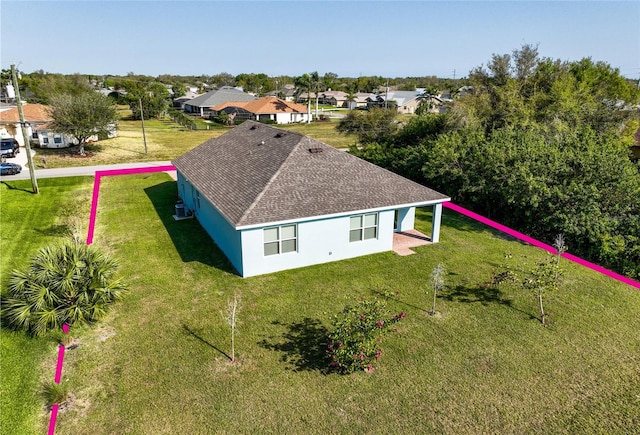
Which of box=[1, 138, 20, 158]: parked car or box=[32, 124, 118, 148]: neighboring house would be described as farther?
box=[32, 124, 118, 148]: neighboring house

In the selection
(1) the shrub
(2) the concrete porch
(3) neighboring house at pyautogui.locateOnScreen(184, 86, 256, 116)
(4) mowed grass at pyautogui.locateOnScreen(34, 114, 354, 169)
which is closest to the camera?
(1) the shrub

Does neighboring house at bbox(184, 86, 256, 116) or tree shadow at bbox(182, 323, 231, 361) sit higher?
neighboring house at bbox(184, 86, 256, 116)

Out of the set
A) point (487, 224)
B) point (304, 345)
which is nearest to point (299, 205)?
point (304, 345)

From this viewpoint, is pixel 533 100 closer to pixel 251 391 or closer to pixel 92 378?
pixel 251 391

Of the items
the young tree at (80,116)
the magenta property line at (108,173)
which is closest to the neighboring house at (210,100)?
the young tree at (80,116)

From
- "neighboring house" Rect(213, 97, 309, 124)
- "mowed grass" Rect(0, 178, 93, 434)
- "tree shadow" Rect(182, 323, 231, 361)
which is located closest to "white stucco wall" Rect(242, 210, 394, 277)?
"tree shadow" Rect(182, 323, 231, 361)

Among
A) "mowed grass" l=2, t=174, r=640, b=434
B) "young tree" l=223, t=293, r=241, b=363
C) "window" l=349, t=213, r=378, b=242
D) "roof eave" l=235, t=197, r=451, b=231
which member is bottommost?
"mowed grass" l=2, t=174, r=640, b=434

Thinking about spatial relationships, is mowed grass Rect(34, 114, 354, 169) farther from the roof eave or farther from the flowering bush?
the flowering bush
